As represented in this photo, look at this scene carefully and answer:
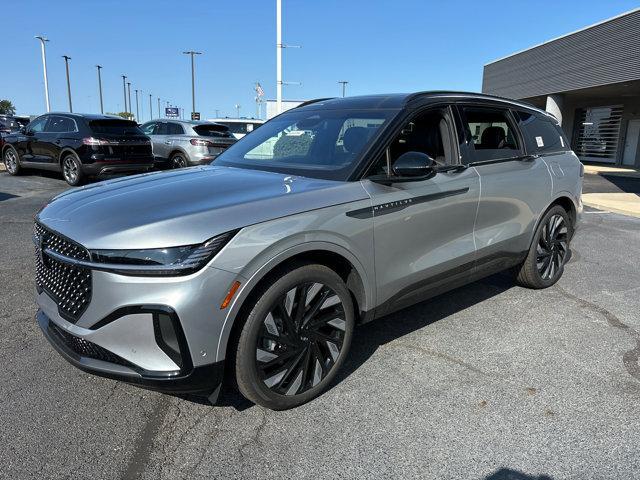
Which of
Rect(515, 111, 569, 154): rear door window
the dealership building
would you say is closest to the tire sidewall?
Rect(515, 111, 569, 154): rear door window

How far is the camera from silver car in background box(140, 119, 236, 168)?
13.6 m

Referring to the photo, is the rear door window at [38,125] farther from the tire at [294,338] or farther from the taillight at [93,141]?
the tire at [294,338]

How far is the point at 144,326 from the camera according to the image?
2389 mm

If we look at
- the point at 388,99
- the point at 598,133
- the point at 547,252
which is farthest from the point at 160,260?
the point at 598,133

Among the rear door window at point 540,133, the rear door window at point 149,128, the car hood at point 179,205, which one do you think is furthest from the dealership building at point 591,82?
the car hood at point 179,205

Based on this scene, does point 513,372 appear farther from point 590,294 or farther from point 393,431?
point 590,294

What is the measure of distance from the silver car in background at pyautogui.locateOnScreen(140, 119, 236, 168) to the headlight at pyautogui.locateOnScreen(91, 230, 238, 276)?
11.2 m

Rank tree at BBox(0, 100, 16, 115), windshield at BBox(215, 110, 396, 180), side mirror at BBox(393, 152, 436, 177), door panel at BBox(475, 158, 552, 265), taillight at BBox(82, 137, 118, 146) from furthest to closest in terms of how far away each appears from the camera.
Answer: tree at BBox(0, 100, 16, 115) < taillight at BBox(82, 137, 118, 146) < door panel at BBox(475, 158, 552, 265) < windshield at BBox(215, 110, 396, 180) < side mirror at BBox(393, 152, 436, 177)

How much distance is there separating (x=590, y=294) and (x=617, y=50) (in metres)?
19.5

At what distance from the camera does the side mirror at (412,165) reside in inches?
126

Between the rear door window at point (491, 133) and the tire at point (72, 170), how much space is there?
10.4 metres

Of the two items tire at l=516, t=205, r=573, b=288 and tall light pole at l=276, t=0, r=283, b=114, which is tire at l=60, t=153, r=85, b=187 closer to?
tire at l=516, t=205, r=573, b=288

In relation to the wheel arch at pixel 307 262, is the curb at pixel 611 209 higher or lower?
lower

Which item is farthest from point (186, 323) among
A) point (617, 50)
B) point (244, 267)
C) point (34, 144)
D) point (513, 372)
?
point (617, 50)
